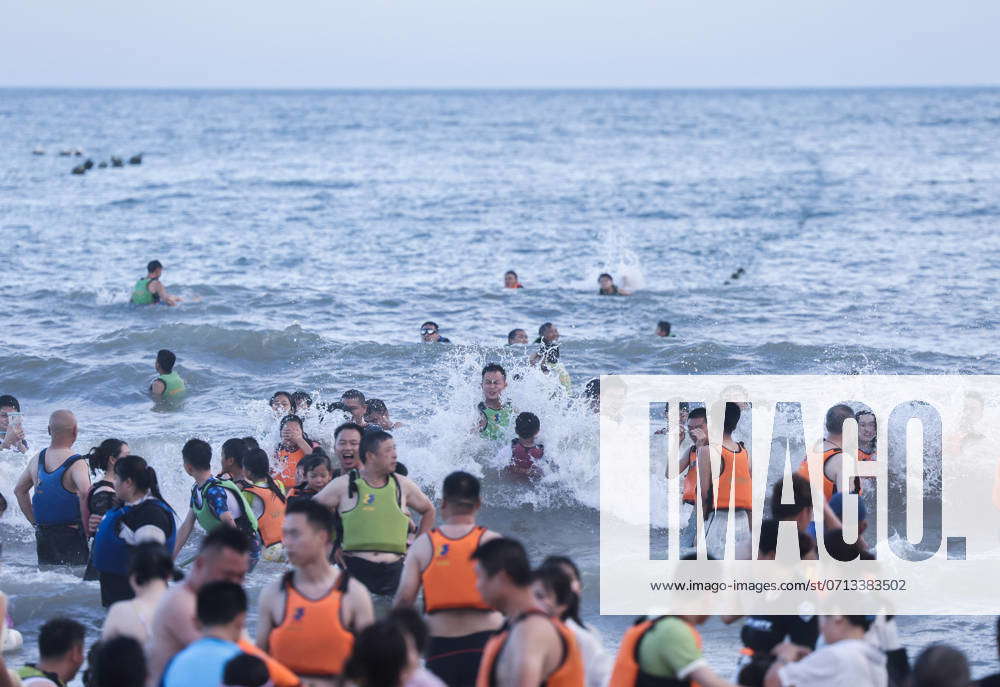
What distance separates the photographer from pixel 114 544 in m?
7.58

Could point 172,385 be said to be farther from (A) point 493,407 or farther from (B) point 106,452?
(B) point 106,452

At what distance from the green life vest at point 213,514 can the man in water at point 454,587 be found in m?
2.44

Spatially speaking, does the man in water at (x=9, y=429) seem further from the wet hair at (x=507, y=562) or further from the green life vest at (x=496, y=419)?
the wet hair at (x=507, y=562)

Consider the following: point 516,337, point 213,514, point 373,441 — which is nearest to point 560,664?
point 373,441

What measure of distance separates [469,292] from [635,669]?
2044 centimetres

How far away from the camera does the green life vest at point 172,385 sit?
16.5 metres

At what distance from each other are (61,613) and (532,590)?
5506 millimetres


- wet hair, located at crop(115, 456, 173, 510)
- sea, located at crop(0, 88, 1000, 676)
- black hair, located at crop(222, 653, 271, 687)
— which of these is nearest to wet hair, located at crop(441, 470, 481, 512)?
black hair, located at crop(222, 653, 271, 687)

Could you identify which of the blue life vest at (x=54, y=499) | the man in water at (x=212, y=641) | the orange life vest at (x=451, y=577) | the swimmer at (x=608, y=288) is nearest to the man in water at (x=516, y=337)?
the blue life vest at (x=54, y=499)

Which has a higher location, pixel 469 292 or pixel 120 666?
pixel 469 292

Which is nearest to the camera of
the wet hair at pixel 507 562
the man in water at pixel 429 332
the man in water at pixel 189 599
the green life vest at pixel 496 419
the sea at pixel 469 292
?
the wet hair at pixel 507 562

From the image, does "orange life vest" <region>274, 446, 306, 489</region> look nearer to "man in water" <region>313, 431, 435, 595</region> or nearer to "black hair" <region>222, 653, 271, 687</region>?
"man in water" <region>313, 431, 435, 595</region>

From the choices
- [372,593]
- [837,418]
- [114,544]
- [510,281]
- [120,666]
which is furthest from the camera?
[510,281]

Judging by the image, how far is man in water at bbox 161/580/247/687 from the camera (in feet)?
15.5
